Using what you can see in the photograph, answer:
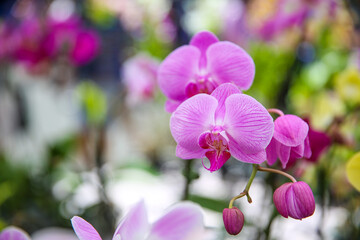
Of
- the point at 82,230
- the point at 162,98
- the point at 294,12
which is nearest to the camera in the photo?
the point at 82,230

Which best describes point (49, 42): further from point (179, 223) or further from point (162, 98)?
point (179, 223)

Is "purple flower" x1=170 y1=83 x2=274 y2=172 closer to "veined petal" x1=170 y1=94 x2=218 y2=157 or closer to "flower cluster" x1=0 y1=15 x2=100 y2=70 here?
"veined petal" x1=170 y1=94 x2=218 y2=157

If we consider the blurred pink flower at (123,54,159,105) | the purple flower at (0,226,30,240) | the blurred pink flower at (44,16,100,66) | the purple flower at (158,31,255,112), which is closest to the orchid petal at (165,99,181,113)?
the purple flower at (158,31,255,112)

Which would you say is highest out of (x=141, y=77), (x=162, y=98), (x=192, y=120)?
(x=192, y=120)

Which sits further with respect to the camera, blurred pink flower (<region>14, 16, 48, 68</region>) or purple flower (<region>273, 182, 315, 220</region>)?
blurred pink flower (<region>14, 16, 48, 68</region>)

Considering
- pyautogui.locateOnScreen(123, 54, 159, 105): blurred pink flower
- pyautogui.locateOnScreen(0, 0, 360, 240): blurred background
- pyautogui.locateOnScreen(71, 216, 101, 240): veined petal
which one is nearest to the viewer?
pyautogui.locateOnScreen(71, 216, 101, 240): veined petal

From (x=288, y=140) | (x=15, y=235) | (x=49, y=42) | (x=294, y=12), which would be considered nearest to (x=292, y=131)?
(x=288, y=140)

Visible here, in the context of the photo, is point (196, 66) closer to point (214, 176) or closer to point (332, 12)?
point (332, 12)
